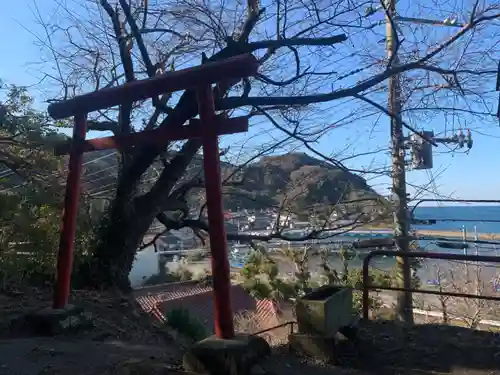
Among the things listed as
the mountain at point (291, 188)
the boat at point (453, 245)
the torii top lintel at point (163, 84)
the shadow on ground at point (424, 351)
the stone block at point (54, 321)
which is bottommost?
the shadow on ground at point (424, 351)

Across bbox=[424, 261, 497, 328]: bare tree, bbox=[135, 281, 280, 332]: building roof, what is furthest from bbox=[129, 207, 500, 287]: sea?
bbox=[135, 281, 280, 332]: building roof

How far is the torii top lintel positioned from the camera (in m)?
3.75

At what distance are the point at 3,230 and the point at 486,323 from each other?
1402 centimetres

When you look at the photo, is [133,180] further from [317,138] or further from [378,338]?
[378,338]

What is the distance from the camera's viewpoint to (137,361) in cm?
406

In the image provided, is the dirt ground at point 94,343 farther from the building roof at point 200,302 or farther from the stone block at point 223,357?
the building roof at point 200,302

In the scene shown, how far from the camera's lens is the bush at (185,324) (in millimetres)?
7727

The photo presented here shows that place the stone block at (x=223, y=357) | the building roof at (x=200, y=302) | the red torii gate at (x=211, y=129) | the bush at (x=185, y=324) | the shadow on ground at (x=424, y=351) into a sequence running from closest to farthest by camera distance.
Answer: the stone block at (x=223, y=357), the red torii gate at (x=211, y=129), the shadow on ground at (x=424, y=351), the bush at (x=185, y=324), the building roof at (x=200, y=302)

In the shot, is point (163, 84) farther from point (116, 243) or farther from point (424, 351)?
point (116, 243)

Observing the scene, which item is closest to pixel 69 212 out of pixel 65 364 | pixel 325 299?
pixel 65 364

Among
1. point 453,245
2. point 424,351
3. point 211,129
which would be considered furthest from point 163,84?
point 453,245

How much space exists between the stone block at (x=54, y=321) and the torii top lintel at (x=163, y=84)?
217cm

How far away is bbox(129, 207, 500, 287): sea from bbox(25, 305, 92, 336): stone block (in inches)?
159

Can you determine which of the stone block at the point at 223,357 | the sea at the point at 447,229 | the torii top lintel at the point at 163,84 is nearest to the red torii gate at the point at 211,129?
the torii top lintel at the point at 163,84
